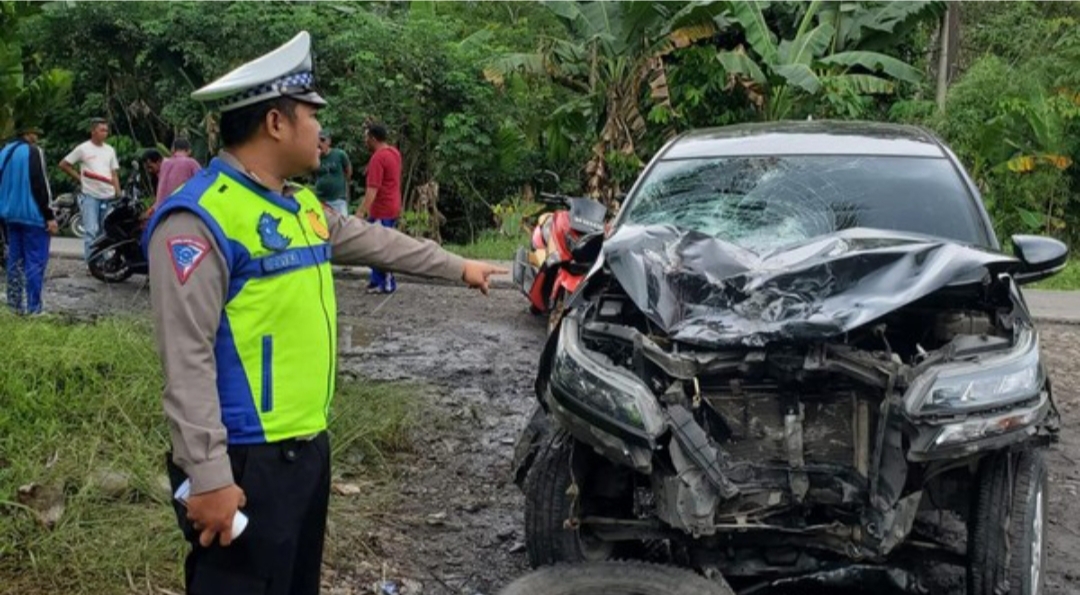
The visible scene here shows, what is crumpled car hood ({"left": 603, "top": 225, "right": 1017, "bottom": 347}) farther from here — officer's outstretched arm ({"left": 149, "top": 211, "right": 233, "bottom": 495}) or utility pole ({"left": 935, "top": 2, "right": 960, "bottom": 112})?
utility pole ({"left": 935, "top": 2, "right": 960, "bottom": 112})

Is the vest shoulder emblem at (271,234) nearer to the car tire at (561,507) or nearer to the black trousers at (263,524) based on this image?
the black trousers at (263,524)

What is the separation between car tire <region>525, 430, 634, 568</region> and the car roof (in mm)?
2050

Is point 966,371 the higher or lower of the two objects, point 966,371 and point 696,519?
the higher

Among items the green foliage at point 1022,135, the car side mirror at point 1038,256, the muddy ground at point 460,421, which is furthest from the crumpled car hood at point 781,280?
the green foliage at point 1022,135

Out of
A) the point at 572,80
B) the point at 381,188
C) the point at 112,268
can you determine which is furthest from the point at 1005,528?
the point at 572,80

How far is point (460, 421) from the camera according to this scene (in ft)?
20.1

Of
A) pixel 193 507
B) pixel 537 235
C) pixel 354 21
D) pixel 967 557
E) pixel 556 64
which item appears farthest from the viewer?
pixel 354 21

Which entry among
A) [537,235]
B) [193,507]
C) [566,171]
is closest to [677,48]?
[566,171]

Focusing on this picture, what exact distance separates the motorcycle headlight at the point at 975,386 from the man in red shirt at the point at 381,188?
7.46 metres

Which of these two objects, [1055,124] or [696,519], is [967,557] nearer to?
[696,519]

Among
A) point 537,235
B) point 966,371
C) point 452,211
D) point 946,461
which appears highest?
point 966,371

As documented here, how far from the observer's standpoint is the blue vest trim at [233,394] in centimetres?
242

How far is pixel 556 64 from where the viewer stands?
46.4 ft

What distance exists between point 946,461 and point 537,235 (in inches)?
232
